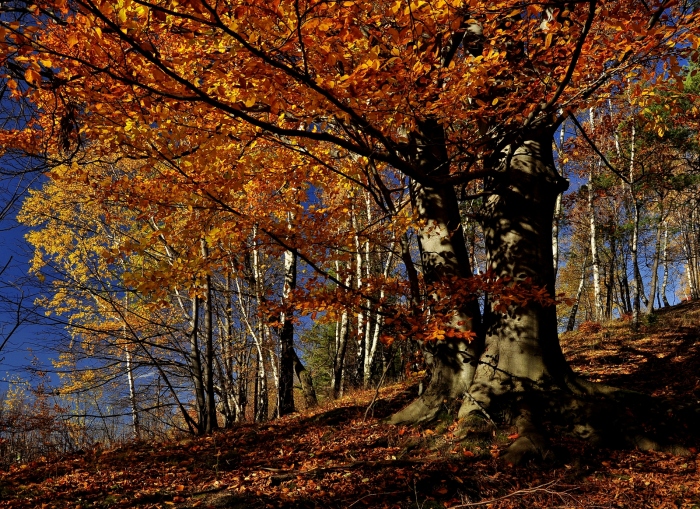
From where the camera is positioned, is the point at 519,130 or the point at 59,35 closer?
the point at 519,130

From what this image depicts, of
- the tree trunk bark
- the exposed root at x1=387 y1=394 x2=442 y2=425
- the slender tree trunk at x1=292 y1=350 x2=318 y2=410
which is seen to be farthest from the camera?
the slender tree trunk at x1=292 y1=350 x2=318 y2=410

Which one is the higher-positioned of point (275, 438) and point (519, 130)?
point (519, 130)

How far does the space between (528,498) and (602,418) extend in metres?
1.92

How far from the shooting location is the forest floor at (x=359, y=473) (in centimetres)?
362

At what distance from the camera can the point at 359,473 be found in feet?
13.8

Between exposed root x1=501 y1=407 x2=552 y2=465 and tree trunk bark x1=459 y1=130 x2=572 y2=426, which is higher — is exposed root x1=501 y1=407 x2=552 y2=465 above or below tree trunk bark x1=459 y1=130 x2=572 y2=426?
below

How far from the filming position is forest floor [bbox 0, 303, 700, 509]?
142 inches

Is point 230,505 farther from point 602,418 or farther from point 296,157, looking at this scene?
point 296,157

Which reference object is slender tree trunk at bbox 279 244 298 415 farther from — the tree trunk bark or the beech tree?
the tree trunk bark

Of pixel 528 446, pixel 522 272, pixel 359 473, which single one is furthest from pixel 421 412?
pixel 522 272

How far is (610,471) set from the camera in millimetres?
4105

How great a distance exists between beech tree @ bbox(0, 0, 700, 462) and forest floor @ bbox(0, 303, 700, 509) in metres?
0.38

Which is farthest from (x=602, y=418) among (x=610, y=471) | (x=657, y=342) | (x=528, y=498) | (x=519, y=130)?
(x=657, y=342)

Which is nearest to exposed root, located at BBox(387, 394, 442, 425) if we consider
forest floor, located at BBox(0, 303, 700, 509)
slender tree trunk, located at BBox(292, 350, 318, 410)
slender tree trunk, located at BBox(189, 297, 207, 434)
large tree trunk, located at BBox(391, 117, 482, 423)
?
large tree trunk, located at BBox(391, 117, 482, 423)
